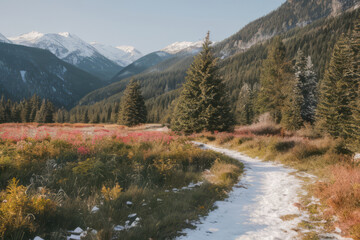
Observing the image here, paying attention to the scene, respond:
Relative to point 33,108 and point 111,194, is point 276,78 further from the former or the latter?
point 33,108

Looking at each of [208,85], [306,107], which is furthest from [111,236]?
[306,107]

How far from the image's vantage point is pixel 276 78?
28391mm

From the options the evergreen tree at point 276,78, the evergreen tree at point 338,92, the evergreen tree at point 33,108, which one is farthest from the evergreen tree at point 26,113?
the evergreen tree at point 338,92

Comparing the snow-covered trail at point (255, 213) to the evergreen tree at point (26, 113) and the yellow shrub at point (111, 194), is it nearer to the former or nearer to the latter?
the yellow shrub at point (111, 194)

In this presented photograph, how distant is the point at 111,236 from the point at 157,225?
769 millimetres

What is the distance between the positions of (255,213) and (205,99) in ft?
49.8

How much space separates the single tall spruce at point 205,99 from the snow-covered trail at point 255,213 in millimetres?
12138

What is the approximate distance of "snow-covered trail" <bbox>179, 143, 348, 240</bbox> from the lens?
3.43 meters

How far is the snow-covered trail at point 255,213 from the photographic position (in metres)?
3.43

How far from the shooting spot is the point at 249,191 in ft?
19.1

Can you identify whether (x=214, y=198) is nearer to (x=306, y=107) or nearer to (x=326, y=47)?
(x=306, y=107)

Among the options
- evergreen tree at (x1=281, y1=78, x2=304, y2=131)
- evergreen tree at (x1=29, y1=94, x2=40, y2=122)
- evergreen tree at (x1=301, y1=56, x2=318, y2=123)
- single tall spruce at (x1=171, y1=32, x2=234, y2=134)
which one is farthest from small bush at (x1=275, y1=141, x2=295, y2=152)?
evergreen tree at (x1=29, y1=94, x2=40, y2=122)

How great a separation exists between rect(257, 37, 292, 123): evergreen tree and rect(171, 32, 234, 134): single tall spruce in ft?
43.4

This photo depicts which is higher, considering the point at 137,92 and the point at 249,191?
the point at 137,92
